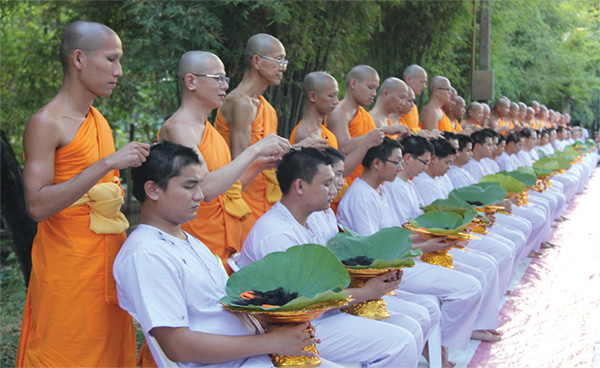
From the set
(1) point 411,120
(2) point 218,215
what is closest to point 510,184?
(1) point 411,120

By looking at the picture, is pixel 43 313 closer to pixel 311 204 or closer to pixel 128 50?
pixel 311 204

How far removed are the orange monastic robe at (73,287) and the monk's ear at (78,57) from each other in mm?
232

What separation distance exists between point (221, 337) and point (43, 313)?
877 mm

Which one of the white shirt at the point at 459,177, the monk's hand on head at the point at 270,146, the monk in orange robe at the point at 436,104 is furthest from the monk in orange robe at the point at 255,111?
the monk in orange robe at the point at 436,104

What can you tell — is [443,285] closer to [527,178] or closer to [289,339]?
[289,339]

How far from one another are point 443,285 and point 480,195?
4.20 ft

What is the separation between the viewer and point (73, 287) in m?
2.42

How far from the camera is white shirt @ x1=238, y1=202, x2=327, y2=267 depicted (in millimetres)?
2797

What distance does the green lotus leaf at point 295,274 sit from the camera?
86.2 inches

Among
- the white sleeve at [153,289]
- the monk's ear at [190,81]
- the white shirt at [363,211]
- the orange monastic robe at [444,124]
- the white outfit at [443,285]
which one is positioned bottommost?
the white outfit at [443,285]

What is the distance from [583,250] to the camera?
302 inches

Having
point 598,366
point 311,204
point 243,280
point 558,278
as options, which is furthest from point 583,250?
point 243,280

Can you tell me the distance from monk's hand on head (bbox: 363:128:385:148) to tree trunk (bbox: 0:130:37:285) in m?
2.47

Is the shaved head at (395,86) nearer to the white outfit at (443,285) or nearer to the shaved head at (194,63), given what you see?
the white outfit at (443,285)
